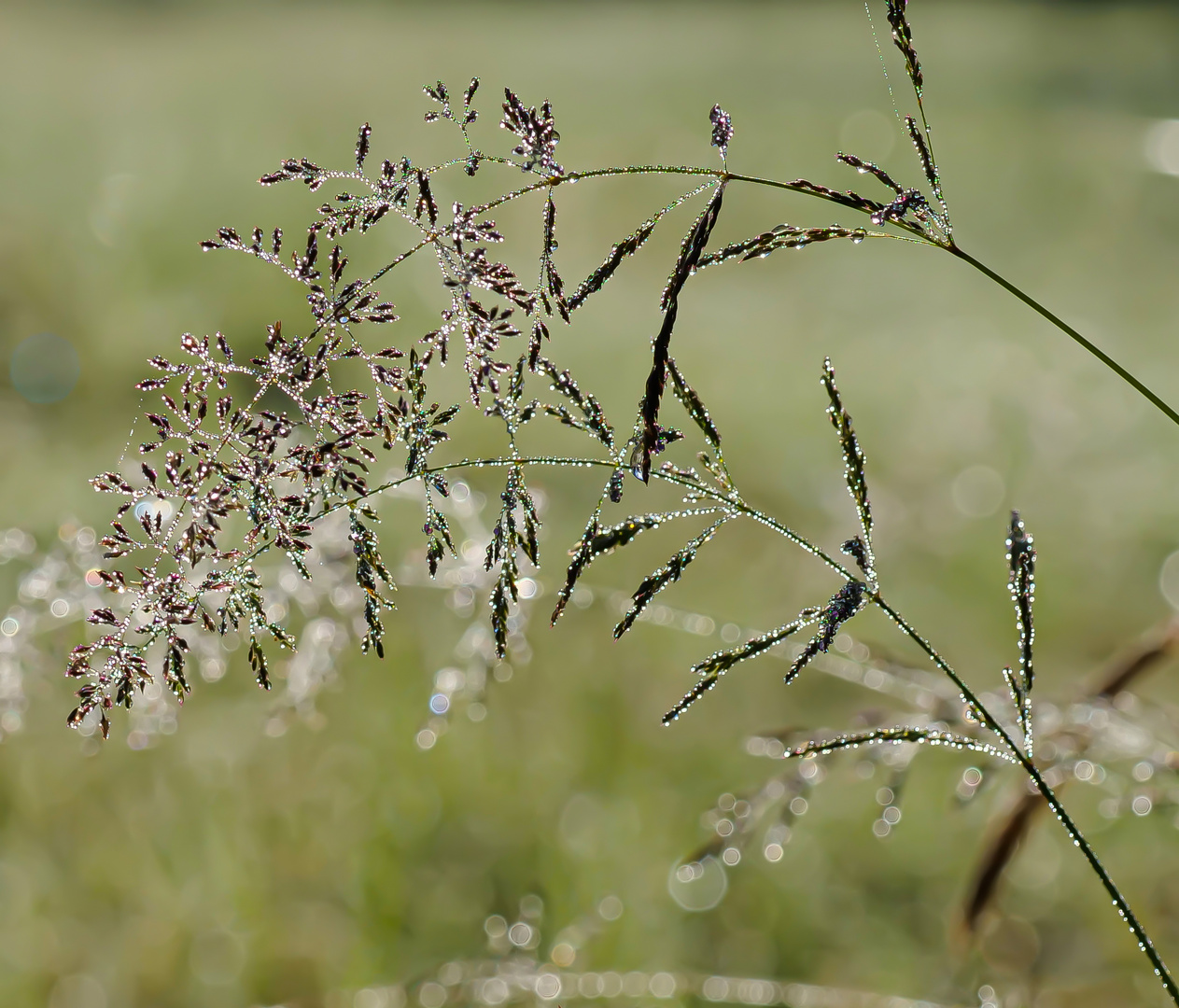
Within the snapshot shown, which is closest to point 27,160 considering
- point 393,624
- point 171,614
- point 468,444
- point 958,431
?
point 468,444

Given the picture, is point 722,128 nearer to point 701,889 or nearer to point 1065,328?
point 1065,328

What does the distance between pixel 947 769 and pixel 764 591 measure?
637 millimetres

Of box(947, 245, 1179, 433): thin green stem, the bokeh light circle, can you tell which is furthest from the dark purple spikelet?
the bokeh light circle

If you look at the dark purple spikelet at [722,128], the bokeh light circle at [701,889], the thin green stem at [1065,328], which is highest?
the dark purple spikelet at [722,128]

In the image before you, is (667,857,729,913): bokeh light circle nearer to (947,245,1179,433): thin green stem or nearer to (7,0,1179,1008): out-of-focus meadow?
(7,0,1179,1008): out-of-focus meadow

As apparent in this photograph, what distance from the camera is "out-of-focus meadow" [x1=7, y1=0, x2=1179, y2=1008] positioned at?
50.4 inches

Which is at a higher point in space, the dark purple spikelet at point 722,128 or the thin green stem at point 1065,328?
the dark purple spikelet at point 722,128

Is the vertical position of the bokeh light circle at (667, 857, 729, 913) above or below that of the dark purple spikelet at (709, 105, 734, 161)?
below

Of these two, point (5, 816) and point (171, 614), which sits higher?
point (171, 614)

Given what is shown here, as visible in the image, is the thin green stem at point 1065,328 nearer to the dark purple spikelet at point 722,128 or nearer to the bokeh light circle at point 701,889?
the dark purple spikelet at point 722,128

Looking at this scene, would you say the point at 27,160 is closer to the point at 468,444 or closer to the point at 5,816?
the point at 468,444

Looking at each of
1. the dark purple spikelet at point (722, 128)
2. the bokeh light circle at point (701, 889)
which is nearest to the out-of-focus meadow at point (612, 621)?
the bokeh light circle at point (701, 889)

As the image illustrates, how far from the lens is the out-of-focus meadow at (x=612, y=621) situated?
1.28 metres

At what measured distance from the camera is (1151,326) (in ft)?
14.1
